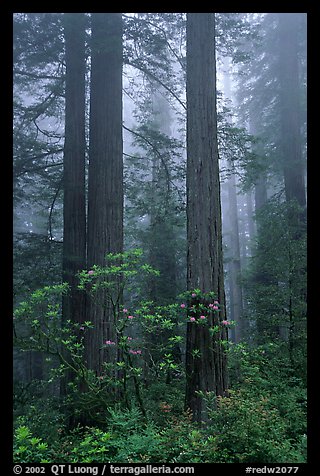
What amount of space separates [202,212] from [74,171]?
4.20 metres

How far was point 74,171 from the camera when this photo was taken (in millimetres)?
8078

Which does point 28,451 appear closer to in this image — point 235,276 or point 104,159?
point 104,159

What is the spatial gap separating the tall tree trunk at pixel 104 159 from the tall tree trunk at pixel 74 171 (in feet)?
2.86

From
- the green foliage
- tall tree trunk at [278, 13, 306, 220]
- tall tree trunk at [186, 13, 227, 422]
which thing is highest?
tall tree trunk at [278, 13, 306, 220]

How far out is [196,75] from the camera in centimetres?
532

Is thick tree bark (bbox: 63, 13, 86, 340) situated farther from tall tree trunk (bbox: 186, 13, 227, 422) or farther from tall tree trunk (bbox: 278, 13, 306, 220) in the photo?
tall tree trunk (bbox: 278, 13, 306, 220)

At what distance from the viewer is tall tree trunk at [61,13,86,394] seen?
7.49 m

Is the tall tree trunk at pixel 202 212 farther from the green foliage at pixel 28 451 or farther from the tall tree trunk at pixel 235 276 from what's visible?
the tall tree trunk at pixel 235 276

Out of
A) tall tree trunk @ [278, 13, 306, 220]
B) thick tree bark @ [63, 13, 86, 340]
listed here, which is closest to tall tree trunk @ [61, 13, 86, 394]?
thick tree bark @ [63, 13, 86, 340]

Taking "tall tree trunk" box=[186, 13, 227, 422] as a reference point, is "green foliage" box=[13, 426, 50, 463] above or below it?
below

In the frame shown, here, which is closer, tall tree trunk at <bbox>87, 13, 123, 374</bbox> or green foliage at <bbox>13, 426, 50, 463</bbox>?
green foliage at <bbox>13, 426, 50, 463</bbox>
